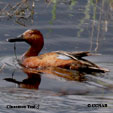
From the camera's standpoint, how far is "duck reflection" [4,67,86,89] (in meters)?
8.98

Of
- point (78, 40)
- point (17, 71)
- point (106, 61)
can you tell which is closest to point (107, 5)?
point (78, 40)

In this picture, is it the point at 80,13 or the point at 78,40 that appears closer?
the point at 78,40

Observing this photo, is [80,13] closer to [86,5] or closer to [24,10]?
[86,5]

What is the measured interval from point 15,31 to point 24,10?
1.34 meters

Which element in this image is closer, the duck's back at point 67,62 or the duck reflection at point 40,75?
the duck reflection at point 40,75

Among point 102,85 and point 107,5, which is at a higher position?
point 107,5

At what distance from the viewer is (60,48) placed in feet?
37.4

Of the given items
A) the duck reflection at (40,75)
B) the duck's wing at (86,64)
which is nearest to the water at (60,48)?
the duck reflection at (40,75)

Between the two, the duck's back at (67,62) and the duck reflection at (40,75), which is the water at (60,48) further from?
the duck's back at (67,62)

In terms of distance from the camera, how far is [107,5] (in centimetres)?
1235

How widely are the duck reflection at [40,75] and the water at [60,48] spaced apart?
18 millimetres

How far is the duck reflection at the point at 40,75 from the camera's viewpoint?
8983mm

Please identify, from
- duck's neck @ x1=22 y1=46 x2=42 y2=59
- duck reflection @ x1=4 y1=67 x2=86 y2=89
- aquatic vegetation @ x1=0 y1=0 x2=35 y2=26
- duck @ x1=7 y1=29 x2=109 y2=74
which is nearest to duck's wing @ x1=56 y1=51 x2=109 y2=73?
duck @ x1=7 y1=29 x2=109 y2=74

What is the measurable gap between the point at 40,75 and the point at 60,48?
1.83 metres
